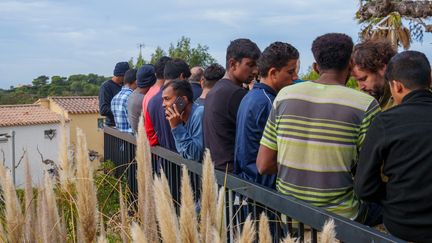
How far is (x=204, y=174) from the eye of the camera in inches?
53.6

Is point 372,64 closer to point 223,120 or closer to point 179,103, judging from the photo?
point 223,120

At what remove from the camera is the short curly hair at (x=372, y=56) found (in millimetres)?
3430

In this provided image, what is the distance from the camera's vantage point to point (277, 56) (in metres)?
3.42

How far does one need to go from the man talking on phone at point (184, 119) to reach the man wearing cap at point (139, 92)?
4.61ft

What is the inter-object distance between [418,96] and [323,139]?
0.52 metres

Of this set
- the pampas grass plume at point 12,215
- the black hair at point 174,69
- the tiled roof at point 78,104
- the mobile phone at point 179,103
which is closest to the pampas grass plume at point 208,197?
the pampas grass plume at point 12,215

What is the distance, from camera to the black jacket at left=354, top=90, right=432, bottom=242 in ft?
7.71

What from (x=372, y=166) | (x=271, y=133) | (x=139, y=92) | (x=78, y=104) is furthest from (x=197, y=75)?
(x=78, y=104)

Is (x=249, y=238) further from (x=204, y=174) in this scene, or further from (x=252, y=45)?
(x=252, y=45)

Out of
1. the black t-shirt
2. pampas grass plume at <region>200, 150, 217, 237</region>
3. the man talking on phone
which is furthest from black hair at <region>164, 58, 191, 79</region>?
pampas grass plume at <region>200, 150, 217, 237</region>

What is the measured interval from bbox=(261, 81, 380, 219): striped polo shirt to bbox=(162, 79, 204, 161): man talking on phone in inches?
49.8

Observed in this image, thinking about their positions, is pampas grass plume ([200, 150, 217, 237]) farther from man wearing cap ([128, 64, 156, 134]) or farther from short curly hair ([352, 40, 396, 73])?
man wearing cap ([128, 64, 156, 134])

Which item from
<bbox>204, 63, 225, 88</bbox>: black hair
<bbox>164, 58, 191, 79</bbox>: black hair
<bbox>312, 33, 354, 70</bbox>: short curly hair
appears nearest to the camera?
<bbox>312, 33, 354, 70</bbox>: short curly hair

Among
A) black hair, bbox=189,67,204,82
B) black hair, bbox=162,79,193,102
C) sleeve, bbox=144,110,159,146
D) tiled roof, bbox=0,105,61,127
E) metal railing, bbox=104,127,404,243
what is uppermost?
black hair, bbox=189,67,204,82
